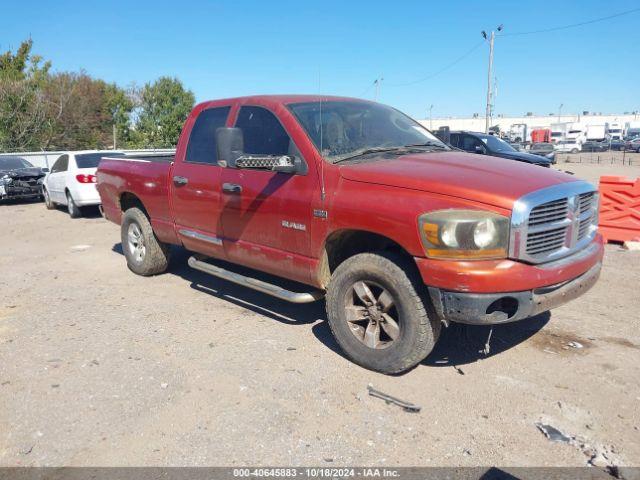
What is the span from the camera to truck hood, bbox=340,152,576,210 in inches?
132

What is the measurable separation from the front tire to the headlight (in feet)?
1.27

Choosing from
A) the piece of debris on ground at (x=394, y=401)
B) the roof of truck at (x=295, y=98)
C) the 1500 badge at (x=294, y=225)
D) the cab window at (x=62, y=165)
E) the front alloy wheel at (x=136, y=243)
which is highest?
the roof of truck at (x=295, y=98)

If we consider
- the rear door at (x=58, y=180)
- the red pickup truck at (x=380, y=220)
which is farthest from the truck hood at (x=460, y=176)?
the rear door at (x=58, y=180)

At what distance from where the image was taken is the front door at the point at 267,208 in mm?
4188

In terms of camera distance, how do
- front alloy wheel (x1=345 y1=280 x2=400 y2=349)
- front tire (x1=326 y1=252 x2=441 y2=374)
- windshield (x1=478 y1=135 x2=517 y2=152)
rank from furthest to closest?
windshield (x1=478 y1=135 x2=517 y2=152), front alloy wheel (x1=345 y1=280 x2=400 y2=349), front tire (x1=326 y1=252 x2=441 y2=374)

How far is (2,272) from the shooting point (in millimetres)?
7109

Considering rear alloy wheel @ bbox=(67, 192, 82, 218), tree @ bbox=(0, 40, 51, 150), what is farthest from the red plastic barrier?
tree @ bbox=(0, 40, 51, 150)

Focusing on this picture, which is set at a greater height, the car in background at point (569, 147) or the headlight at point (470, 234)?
the headlight at point (470, 234)

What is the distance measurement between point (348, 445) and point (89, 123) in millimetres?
41245

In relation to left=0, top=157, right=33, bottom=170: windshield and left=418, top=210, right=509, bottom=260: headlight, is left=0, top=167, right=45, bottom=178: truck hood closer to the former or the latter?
left=0, top=157, right=33, bottom=170: windshield

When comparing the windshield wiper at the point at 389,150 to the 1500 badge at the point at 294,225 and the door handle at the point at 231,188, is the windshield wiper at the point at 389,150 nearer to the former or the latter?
the 1500 badge at the point at 294,225

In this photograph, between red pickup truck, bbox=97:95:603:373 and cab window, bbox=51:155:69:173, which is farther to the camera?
cab window, bbox=51:155:69:173

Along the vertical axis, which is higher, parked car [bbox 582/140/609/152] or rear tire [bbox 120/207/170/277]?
rear tire [bbox 120/207/170/277]

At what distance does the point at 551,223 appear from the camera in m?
3.48
